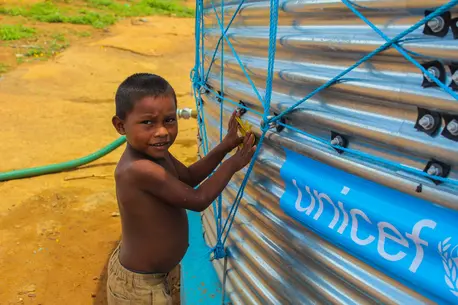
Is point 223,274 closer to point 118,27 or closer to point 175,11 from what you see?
point 118,27

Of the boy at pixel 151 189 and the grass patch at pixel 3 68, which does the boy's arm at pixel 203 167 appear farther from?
the grass patch at pixel 3 68

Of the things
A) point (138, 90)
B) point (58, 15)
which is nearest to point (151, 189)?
point (138, 90)

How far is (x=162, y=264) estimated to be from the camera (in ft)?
6.99

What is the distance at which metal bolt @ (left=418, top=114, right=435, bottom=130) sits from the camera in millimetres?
1216

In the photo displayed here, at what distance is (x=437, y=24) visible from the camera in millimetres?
1179

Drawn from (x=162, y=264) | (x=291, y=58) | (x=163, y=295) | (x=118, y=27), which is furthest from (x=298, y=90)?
(x=118, y=27)

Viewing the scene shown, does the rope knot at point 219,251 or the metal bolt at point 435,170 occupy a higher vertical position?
the metal bolt at point 435,170

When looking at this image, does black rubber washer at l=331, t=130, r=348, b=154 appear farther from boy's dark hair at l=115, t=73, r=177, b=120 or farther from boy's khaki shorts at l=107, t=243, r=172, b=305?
boy's khaki shorts at l=107, t=243, r=172, b=305

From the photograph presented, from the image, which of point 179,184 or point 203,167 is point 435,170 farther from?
point 203,167

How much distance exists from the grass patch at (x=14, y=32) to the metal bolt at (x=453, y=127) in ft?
48.4

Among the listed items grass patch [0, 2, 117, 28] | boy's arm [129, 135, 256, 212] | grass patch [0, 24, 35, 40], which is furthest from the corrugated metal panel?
grass patch [0, 2, 117, 28]

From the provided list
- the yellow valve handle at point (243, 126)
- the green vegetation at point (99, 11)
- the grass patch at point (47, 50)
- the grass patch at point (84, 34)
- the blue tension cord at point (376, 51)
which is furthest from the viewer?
the green vegetation at point (99, 11)

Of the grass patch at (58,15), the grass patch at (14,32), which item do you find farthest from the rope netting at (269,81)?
the grass patch at (58,15)

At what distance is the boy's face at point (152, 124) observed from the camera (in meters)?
1.84
